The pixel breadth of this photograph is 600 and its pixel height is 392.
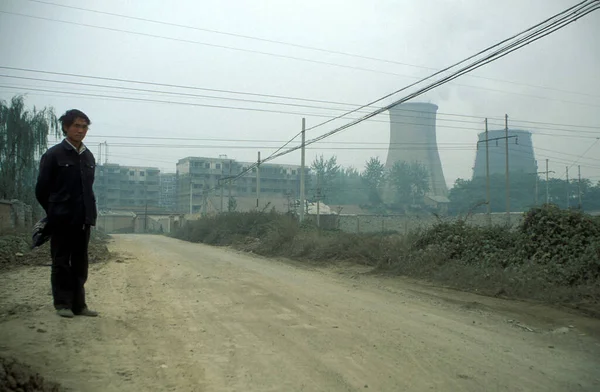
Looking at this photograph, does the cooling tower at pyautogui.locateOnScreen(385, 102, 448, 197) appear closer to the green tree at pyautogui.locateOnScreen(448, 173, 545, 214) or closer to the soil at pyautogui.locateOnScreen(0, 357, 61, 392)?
the green tree at pyautogui.locateOnScreen(448, 173, 545, 214)

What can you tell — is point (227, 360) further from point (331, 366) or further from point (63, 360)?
point (63, 360)

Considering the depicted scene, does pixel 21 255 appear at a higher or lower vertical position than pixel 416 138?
lower

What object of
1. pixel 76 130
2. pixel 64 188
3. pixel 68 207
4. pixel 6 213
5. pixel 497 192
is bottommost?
pixel 6 213

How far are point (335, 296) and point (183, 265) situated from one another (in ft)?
17.3

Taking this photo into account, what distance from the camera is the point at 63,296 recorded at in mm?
5020

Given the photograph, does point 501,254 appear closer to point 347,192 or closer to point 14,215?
point 14,215

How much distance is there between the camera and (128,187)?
85.1 metres

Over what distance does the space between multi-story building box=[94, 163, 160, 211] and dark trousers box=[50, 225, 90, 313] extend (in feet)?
237

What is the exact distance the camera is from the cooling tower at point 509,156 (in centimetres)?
4356

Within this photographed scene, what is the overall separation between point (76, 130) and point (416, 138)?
141ft

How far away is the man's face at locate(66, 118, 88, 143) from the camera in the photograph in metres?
5.09

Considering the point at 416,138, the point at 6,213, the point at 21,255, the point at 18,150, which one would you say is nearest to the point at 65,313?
the point at 21,255

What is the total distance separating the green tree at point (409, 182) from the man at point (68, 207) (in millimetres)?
51995

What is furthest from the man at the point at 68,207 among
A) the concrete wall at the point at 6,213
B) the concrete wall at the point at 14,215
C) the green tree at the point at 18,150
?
the green tree at the point at 18,150
